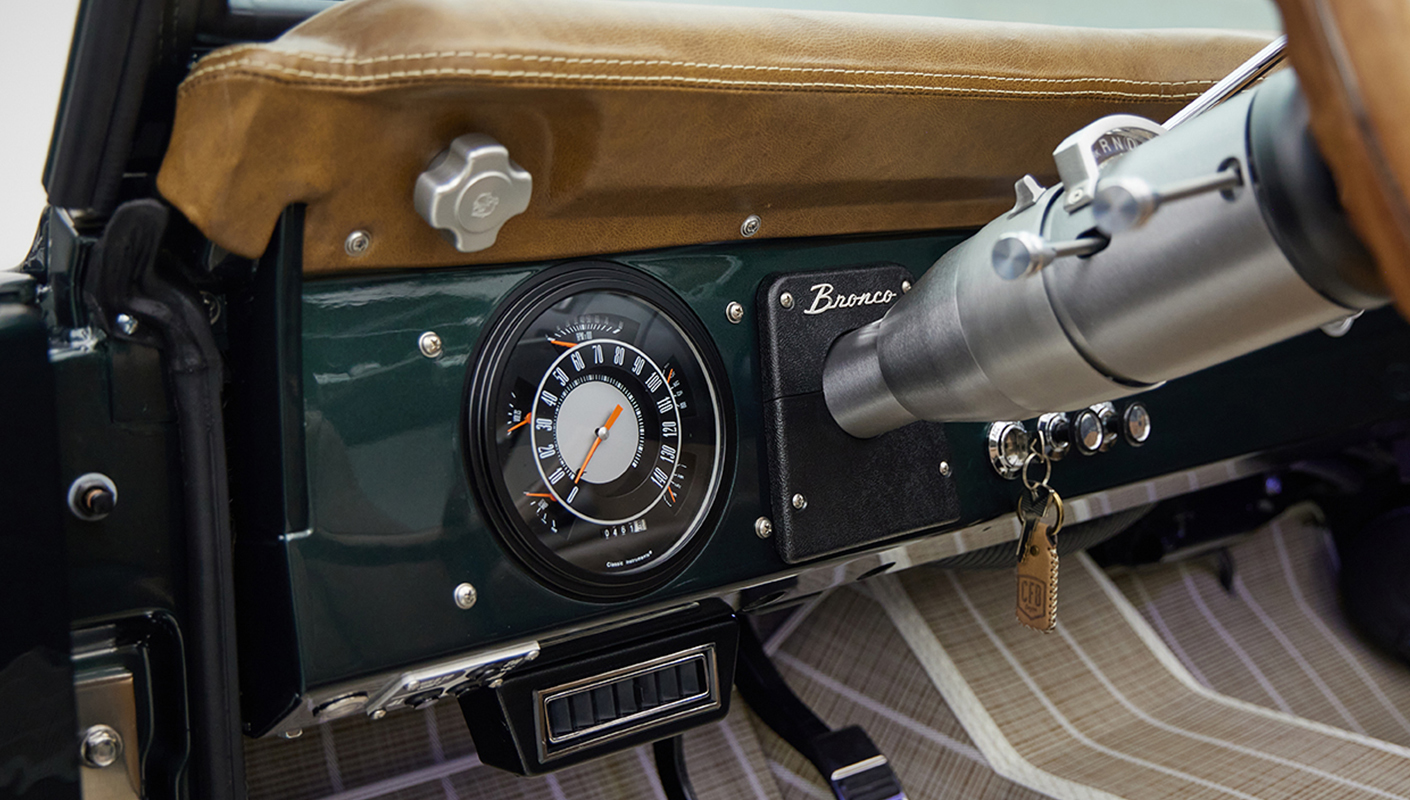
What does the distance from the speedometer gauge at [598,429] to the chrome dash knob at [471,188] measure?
15 centimetres

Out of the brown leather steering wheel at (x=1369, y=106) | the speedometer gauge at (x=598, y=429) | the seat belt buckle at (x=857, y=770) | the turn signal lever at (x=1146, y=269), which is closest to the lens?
the brown leather steering wheel at (x=1369, y=106)

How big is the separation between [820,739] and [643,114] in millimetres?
1008

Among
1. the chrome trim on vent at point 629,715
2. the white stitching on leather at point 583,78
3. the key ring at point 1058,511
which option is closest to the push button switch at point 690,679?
the chrome trim on vent at point 629,715

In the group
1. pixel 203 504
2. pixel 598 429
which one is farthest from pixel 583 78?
pixel 203 504

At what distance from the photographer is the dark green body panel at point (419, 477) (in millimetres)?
899

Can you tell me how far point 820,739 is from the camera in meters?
1.54

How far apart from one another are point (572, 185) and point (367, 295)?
0.21 metres

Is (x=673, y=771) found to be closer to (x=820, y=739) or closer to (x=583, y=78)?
(x=820, y=739)

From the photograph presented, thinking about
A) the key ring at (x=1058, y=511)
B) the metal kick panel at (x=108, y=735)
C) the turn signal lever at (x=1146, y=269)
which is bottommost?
the metal kick panel at (x=108, y=735)

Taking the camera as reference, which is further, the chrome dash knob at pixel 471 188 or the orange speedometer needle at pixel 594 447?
the orange speedometer needle at pixel 594 447

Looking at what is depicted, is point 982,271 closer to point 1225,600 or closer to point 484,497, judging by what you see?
point 484,497

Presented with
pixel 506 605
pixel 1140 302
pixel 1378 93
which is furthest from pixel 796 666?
pixel 1378 93

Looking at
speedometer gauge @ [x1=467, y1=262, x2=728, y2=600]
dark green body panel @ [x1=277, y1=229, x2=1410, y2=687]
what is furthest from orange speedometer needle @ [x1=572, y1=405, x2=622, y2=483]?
dark green body panel @ [x1=277, y1=229, x2=1410, y2=687]

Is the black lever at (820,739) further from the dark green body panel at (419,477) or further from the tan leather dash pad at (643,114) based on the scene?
the tan leather dash pad at (643,114)
